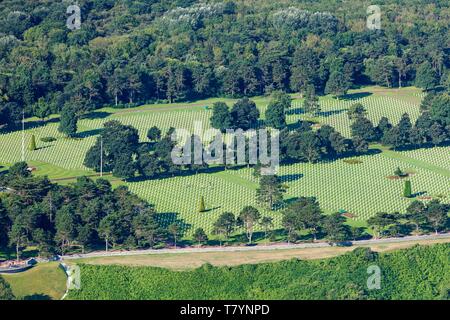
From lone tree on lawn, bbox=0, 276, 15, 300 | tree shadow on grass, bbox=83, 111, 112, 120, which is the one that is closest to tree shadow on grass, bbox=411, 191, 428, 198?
tree shadow on grass, bbox=83, 111, 112, 120

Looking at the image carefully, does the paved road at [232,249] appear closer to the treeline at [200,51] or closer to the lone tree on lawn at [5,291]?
the lone tree on lawn at [5,291]

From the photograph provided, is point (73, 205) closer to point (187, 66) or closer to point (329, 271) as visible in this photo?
point (329, 271)

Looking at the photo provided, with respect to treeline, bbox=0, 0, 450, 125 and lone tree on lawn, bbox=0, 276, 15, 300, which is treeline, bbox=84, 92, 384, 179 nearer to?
treeline, bbox=0, 0, 450, 125

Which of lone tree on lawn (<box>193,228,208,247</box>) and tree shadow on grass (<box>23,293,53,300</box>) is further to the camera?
lone tree on lawn (<box>193,228,208,247</box>)
